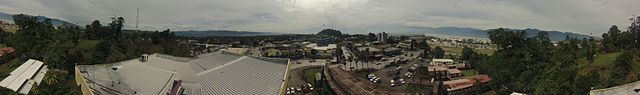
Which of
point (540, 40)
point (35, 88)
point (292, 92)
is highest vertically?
point (540, 40)

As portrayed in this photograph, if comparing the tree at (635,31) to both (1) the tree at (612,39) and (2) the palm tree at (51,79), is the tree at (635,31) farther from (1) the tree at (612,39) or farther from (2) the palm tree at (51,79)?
(2) the palm tree at (51,79)

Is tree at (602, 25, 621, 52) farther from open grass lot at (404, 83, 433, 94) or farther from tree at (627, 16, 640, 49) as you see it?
open grass lot at (404, 83, 433, 94)

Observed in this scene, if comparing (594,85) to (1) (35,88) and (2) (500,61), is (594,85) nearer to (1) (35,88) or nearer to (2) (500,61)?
(2) (500,61)

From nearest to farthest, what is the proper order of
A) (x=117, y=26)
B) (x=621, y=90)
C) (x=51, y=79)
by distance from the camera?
(x=51, y=79) → (x=621, y=90) → (x=117, y=26)

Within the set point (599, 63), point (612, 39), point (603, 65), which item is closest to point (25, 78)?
point (603, 65)

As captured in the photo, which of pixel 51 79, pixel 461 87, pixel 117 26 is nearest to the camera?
pixel 51 79

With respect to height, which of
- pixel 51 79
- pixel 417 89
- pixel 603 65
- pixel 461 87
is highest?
pixel 603 65

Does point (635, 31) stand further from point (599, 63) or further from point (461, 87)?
point (461, 87)

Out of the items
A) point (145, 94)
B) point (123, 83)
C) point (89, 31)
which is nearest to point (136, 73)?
point (123, 83)
